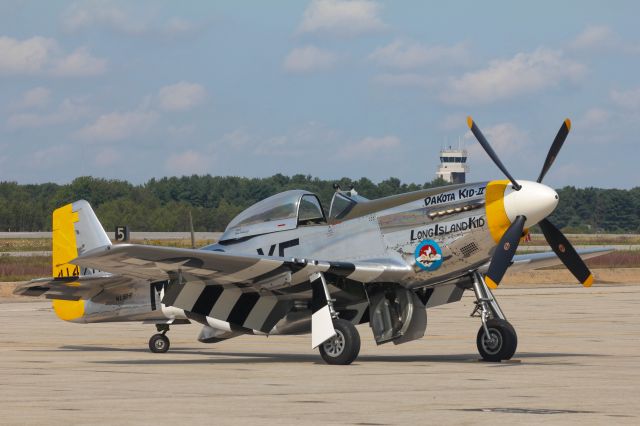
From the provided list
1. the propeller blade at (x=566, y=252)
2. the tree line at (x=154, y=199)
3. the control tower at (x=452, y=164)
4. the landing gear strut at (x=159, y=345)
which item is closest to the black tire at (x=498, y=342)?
the propeller blade at (x=566, y=252)

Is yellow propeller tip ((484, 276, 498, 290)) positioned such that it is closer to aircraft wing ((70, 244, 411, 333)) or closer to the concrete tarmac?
the concrete tarmac

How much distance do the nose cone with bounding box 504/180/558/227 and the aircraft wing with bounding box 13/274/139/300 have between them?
6813 millimetres

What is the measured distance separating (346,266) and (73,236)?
6.14 m

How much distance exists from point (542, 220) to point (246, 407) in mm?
7210

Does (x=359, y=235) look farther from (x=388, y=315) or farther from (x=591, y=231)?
(x=591, y=231)

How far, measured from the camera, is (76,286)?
19.4 metres

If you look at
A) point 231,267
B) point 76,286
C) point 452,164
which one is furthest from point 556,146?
point 452,164

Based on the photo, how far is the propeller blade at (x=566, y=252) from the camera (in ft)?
58.2

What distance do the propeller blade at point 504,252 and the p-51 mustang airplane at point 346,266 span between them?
0.8 inches

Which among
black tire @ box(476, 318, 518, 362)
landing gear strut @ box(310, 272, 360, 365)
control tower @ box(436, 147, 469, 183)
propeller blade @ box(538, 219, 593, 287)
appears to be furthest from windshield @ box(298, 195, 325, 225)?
control tower @ box(436, 147, 469, 183)

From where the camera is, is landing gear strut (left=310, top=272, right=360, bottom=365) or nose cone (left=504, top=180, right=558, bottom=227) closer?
nose cone (left=504, top=180, right=558, bottom=227)

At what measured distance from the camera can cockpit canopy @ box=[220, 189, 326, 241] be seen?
717 inches

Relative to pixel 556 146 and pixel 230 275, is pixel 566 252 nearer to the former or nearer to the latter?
pixel 556 146

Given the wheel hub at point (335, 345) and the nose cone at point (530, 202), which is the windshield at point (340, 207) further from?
the nose cone at point (530, 202)
